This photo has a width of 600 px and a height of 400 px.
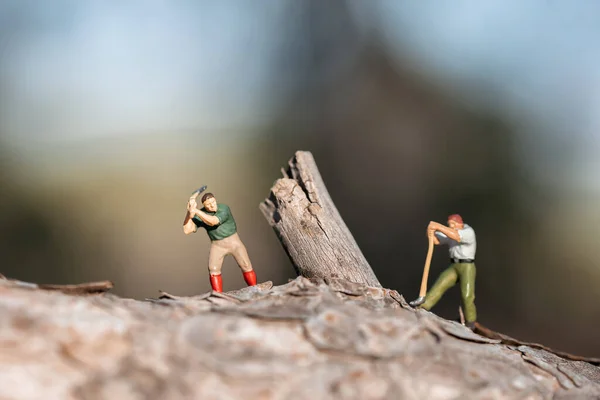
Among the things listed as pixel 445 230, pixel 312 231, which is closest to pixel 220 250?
pixel 312 231

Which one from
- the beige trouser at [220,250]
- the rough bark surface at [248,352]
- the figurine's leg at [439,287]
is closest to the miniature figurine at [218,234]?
the beige trouser at [220,250]

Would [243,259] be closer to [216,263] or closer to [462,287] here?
[216,263]

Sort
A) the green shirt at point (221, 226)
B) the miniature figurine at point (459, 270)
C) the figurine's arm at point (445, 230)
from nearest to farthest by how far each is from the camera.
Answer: the green shirt at point (221, 226), the figurine's arm at point (445, 230), the miniature figurine at point (459, 270)

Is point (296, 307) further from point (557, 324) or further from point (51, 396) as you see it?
point (557, 324)

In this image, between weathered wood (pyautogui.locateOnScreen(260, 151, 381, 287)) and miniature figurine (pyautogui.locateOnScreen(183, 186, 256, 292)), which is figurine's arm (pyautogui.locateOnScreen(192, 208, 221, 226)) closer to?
miniature figurine (pyautogui.locateOnScreen(183, 186, 256, 292))

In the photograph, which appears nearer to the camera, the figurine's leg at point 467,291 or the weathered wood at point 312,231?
the weathered wood at point 312,231

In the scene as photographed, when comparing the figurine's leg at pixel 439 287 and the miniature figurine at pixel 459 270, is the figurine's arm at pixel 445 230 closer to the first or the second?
the miniature figurine at pixel 459 270
